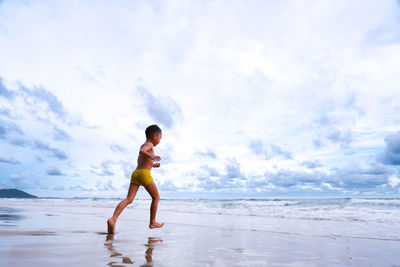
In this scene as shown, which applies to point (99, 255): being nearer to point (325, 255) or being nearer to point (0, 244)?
point (0, 244)

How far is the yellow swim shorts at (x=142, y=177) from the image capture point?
5.19 metres

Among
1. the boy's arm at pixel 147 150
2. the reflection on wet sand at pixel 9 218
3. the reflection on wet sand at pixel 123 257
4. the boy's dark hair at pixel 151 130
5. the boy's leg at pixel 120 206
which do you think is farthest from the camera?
the reflection on wet sand at pixel 9 218

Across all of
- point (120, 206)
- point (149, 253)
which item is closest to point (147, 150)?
point (120, 206)

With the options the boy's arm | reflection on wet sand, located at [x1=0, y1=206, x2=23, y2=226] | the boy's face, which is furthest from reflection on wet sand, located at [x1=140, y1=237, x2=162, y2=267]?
reflection on wet sand, located at [x1=0, y1=206, x2=23, y2=226]

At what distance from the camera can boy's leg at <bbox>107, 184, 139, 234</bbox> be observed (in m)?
5.14

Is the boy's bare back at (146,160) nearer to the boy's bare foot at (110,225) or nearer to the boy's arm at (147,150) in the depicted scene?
the boy's arm at (147,150)

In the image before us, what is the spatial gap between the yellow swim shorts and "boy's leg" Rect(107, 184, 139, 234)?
150 millimetres

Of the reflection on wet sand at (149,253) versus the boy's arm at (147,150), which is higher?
the boy's arm at (147,150)

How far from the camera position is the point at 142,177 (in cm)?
520

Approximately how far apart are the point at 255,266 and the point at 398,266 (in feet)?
5.26

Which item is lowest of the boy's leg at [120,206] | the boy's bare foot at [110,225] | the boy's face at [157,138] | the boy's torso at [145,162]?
the boy's bare foot at [110,225]

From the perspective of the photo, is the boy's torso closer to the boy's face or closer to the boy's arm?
the boy's arm

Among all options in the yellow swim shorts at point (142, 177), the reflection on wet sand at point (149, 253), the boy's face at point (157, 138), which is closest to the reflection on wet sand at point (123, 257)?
the reflection on wet sand at point (149, 253)

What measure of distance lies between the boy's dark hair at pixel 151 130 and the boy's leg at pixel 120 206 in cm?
86
